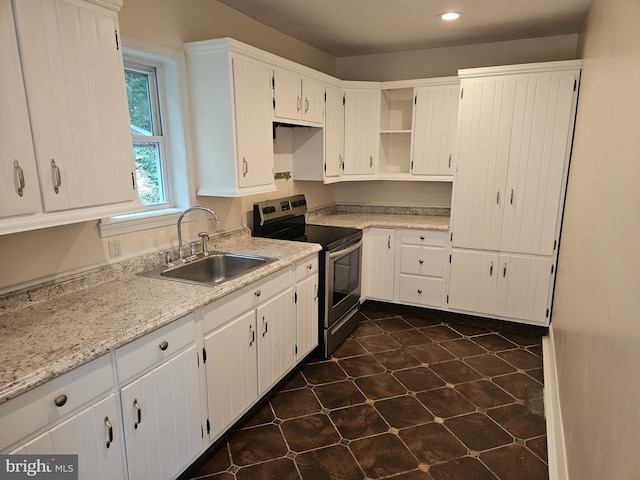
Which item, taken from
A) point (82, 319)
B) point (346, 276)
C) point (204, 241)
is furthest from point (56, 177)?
point (346, 276)

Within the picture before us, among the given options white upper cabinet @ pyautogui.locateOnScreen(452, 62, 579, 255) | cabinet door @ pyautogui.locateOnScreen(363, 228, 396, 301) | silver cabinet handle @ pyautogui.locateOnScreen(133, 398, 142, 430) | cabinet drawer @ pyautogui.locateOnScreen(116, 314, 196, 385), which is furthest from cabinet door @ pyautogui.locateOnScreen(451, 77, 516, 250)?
silver cabinet handle @ pyautogui.locateOnScreen(133, 398, 142, 430)

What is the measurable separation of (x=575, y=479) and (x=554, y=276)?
6.78 ft

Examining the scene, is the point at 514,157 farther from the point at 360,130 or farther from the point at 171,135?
the point at 171,135

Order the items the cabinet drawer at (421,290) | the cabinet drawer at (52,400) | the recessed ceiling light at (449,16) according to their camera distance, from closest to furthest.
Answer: the cabinet drawer at (52,400)
the recessed ceiling light at (449,16)
the cabinet drawer at (421,290)

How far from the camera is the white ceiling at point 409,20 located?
108 inches

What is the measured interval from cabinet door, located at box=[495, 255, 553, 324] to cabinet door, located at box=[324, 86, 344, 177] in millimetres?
1692

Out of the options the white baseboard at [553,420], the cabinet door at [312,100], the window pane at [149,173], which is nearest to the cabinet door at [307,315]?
the window pane at [149,173]

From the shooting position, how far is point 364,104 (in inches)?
153

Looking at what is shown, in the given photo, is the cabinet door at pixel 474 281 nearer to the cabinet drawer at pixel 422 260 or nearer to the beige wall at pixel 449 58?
the cabinet drawer at pixel 422 260

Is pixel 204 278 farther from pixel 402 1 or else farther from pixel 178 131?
pixel 402 1

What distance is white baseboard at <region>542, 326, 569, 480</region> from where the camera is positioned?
193 cm

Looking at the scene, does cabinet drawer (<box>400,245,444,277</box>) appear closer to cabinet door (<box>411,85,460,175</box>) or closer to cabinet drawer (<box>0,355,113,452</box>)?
cabinet door (<box>411,85,460,175</box>)

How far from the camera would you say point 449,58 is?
3.91 m

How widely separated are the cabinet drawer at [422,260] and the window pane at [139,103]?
8.00 feet
